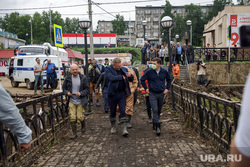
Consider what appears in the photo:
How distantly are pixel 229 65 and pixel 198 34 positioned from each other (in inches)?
2524

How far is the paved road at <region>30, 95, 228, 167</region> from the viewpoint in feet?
15.2

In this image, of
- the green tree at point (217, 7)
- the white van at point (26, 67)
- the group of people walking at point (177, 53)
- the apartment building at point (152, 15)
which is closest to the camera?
the white van at point (26, 67)

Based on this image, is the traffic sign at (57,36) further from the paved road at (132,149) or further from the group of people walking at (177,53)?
the group of people walking at (177,53)

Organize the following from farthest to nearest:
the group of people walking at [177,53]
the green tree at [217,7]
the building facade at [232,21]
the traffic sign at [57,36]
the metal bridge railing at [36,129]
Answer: the green tree at [217,7], the building facade at [232,21], the group of people walking at [177,53], the traffic sign at [57,36], the metal bridge railing at [36,129]

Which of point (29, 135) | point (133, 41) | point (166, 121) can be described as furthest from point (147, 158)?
point (133, 41)

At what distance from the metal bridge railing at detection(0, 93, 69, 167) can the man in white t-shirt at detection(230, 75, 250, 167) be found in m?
3.54

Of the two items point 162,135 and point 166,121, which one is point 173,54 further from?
point 162,135

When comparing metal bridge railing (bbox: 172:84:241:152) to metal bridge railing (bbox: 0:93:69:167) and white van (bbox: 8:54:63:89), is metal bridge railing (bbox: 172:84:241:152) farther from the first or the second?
white van (bbox: 8:54:63:89)

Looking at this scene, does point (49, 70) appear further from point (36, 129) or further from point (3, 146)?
point (3, 146)

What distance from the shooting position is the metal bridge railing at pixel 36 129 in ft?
12.7

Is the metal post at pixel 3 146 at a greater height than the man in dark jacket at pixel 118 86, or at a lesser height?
lesser

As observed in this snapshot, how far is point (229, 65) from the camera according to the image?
18438mm

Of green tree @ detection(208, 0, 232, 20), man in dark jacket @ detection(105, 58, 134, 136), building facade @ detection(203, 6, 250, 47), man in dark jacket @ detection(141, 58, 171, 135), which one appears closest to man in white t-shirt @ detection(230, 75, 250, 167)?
man in dark jacket @ detection(105, 58, 134, 136)

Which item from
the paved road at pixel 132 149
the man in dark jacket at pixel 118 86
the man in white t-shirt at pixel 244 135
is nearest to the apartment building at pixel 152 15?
the man in dark jacket at pixel 118 86
